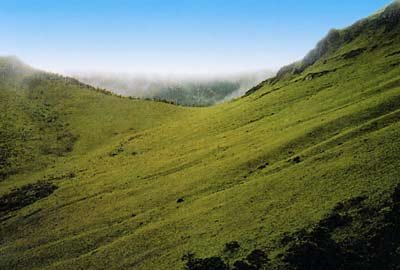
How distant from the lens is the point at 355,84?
108 m

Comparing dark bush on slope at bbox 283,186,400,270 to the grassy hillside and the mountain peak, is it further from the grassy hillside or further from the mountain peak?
the mountain peak

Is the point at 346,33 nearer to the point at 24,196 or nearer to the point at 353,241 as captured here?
the point at 24,196

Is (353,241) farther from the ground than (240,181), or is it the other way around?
(240,181)

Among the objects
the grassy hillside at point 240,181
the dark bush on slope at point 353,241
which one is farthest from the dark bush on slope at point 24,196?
the dark bush on slope at point 353,241

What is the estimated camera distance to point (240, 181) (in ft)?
250

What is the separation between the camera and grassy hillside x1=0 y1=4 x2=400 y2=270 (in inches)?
2144

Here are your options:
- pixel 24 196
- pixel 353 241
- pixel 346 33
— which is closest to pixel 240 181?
pixel 353 241

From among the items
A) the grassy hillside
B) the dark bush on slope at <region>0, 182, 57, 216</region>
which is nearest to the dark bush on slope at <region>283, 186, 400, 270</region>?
the grassy hillside

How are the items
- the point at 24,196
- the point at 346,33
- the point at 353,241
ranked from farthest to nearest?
the point at 346,33
the point at 24,196
the point at 353,241

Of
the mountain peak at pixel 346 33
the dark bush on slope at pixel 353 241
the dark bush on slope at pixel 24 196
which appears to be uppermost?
the mountain peak at pixel 346 33

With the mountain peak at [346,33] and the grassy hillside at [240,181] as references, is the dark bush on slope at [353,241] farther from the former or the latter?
the mountain peak at [346,33]

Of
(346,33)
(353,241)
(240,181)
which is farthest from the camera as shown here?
(346,33)

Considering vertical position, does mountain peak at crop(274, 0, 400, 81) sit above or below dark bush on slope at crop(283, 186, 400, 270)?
above

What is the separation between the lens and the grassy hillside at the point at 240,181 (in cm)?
5447
